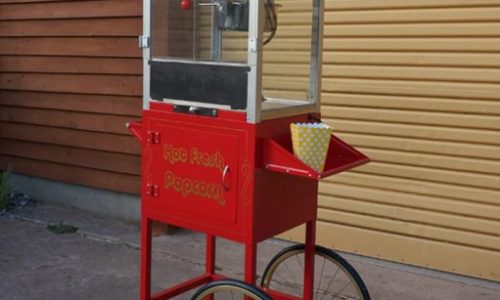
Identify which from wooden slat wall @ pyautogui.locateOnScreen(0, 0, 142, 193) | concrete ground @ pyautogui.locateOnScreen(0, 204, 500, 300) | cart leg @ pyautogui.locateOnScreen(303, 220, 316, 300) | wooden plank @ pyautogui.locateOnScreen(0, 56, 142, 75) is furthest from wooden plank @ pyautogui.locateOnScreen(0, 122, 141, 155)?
cart leg @ pyautogui.locateOnScreen(303, 220, 316, 300)

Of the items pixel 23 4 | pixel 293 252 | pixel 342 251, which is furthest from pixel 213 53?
pixel 23 4

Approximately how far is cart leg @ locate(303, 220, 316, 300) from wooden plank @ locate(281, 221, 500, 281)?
1.52m

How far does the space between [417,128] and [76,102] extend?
3.15 meters

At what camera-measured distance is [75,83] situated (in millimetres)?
6516

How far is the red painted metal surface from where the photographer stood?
126 inches

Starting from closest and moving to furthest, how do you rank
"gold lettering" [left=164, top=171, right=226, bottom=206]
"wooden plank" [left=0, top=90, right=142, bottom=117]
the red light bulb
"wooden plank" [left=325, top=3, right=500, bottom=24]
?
"gold lettering" [left=164, top=171, right=226, bottom=206] < the red light bulb < "wooden plank" [left=325, top=3, right=500, bottom=24] < "wooden plank" [left=0, top=90, right=142, bottom=117]

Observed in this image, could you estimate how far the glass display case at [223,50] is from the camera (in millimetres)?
3393

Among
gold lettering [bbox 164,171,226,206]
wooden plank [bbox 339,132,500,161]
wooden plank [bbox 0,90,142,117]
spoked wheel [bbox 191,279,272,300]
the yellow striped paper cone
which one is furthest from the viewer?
wooden plank [bbox 0,90,142,117]

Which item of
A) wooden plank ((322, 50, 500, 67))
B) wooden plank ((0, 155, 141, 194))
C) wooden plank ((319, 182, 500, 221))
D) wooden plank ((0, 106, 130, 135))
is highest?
wooden plank ((322, 50, 500, 67))

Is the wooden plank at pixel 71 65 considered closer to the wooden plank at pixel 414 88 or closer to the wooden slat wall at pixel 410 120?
the wooden slat wall at pixel 410 120

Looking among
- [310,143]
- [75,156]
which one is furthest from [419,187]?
[75,156]

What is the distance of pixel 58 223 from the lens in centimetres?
621

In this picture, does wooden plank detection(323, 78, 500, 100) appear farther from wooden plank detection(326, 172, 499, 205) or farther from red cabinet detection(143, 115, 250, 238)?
red cabinet detection(143, 115, 250, 238)

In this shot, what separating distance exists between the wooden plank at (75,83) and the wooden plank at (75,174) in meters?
0.70
